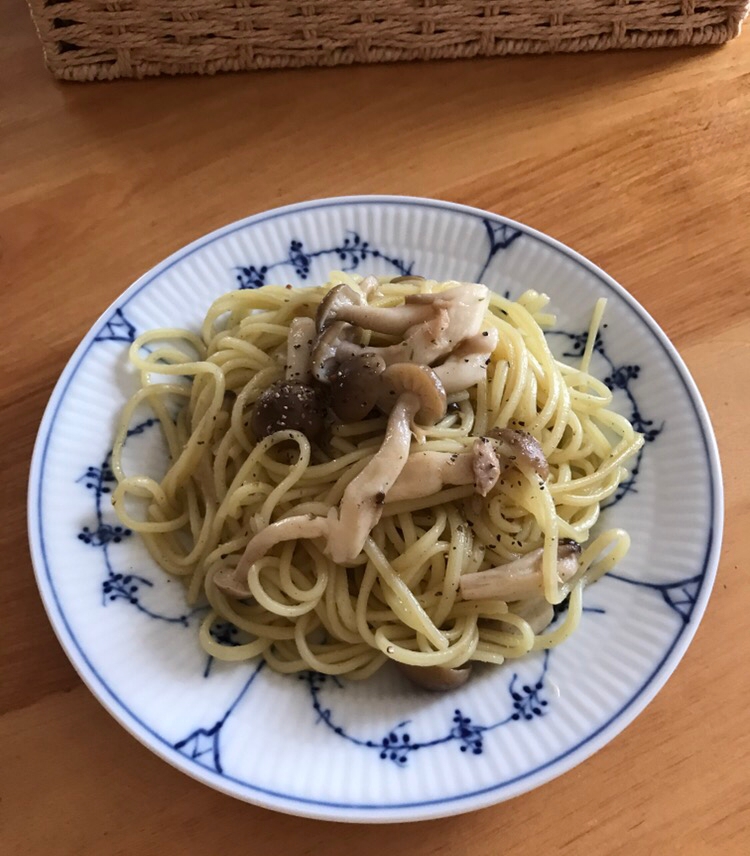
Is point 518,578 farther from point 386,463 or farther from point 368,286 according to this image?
point 368,286

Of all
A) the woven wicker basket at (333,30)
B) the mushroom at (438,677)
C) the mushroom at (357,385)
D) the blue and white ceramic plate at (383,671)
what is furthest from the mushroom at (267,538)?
the woven wicker basket at (333,30)

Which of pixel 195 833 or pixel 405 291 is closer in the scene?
pixel 195 833

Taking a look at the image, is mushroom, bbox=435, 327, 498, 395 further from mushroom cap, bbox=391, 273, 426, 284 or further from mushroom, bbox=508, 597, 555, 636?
mushroom, bbox=508, 597, 555, 636

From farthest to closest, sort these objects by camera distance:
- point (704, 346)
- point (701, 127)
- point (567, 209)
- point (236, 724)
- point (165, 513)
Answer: point (701, 127) → point (567, 209) → point (704, 346) → point (165, 513) → point (236, 724)

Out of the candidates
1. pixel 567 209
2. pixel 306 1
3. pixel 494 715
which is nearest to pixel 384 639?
pixel 494 715

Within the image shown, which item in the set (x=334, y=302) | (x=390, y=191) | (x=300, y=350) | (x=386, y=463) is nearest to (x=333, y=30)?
(x=390, y=191)

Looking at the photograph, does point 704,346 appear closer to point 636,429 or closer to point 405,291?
point 636,429

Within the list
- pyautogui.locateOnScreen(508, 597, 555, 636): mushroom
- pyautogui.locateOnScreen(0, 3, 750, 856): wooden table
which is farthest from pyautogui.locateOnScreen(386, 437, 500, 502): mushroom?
pyautogui.locateOnScreen(0, 3, 750, 856): wooden table
